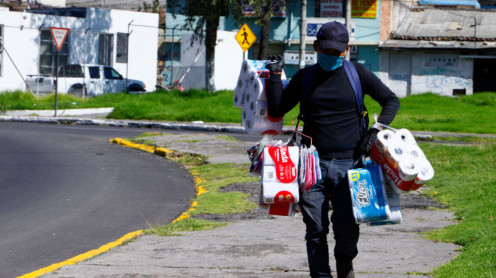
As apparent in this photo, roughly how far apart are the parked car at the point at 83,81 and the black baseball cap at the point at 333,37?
28.0m

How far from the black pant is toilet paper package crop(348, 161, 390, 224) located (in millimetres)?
138

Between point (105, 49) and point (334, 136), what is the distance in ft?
109

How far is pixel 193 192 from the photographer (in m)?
12.0

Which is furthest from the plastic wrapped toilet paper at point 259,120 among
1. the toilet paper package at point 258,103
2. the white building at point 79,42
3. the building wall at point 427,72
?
the building wall at point 427,72

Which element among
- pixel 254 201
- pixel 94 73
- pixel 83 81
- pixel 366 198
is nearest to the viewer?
pixel 366 198

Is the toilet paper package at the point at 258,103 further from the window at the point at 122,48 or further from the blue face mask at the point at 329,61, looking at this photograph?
the window at the point at 122,48

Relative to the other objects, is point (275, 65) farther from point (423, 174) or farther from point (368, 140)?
point (423, 174)

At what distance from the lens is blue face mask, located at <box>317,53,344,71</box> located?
5.30m

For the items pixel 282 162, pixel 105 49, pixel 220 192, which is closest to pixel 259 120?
pixel 282 162

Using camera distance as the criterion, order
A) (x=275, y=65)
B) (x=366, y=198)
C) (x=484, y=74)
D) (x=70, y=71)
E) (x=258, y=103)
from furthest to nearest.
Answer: (x=484, y=74)
(x=70, y=71)
(x=258, y=103)
(x=275, y=65)
(x=366, y=198)

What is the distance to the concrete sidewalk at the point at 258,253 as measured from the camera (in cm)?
627

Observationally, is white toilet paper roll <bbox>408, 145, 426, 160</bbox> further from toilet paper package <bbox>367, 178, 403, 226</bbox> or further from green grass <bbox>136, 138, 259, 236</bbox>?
green grass <bbox>136, 138, 259, 236</bbox>

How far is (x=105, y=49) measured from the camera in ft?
123

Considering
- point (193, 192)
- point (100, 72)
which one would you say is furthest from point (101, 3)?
point (193, 192)
